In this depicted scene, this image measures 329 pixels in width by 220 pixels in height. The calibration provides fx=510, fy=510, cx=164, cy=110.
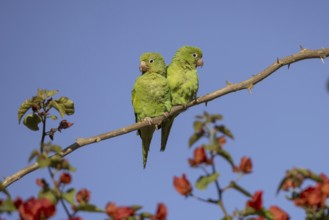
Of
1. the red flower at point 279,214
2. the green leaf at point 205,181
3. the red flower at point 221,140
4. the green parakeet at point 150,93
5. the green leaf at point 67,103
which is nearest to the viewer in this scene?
the green leaf at point 205,181

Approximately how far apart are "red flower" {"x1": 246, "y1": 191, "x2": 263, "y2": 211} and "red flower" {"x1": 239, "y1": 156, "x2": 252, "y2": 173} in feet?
0.41

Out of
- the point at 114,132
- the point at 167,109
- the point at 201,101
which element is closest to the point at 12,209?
the point at 114,132

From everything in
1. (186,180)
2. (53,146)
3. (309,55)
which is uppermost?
(309,55)

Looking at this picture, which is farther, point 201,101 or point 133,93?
point 133,93

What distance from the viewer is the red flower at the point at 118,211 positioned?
2166mm

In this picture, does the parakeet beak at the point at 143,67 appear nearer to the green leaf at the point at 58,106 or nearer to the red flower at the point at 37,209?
the green leaf at the point at 58,106

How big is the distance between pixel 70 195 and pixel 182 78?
6163 millimetres

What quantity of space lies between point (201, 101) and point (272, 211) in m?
3.07

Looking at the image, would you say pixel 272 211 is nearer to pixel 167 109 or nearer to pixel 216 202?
pixel 216 202

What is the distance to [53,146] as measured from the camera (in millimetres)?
2312

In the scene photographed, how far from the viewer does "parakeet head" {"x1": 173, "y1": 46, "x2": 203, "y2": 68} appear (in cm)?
870

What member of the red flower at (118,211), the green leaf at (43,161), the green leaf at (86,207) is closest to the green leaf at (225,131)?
the red flower at (118,211)

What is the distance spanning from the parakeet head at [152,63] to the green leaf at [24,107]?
410 cm

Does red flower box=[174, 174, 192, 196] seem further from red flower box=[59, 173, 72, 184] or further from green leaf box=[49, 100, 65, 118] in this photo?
green leaf box=[49, 100, 65, 118]
